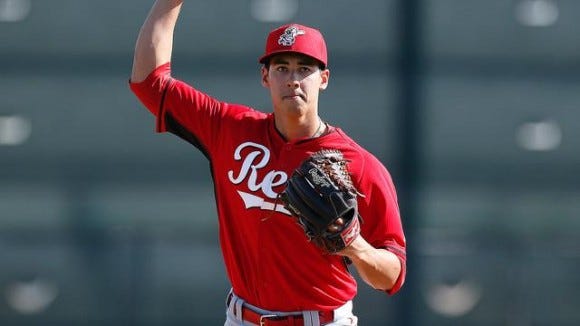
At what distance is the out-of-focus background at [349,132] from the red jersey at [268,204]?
2443 mm

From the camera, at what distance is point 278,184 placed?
3.51 metres

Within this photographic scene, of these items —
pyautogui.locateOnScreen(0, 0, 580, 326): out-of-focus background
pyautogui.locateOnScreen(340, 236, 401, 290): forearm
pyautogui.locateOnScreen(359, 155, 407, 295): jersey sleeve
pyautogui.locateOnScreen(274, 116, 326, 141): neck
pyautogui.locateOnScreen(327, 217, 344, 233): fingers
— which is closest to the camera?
pyautogui.locateOnScreen(327, 217, 344, 233): fingers

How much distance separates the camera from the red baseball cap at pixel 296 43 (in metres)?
3.46

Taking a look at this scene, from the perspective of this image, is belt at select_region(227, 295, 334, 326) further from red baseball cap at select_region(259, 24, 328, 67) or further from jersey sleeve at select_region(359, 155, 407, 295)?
red baseball cap at select_region(259, 24, 328, 67)

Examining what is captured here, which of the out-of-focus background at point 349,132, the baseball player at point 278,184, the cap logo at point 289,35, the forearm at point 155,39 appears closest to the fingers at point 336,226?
the baseball player at point 278,184

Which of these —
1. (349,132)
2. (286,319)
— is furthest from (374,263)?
(349,132)

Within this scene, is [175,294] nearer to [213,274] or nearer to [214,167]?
[213,274]

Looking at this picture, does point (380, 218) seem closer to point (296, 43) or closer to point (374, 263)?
point (374, 263)

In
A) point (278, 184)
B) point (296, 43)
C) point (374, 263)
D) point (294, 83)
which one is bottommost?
point (374, 263)

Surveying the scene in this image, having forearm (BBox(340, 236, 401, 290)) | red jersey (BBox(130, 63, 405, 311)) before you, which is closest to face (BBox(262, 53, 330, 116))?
red jersey (BBox(130, 63, 405, 311))

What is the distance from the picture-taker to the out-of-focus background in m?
6.04

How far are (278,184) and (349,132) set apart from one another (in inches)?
107

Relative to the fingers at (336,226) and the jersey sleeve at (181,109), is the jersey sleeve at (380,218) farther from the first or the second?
the jersey sleeve at (181,109)

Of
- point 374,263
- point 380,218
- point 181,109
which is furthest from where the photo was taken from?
point 181,109
